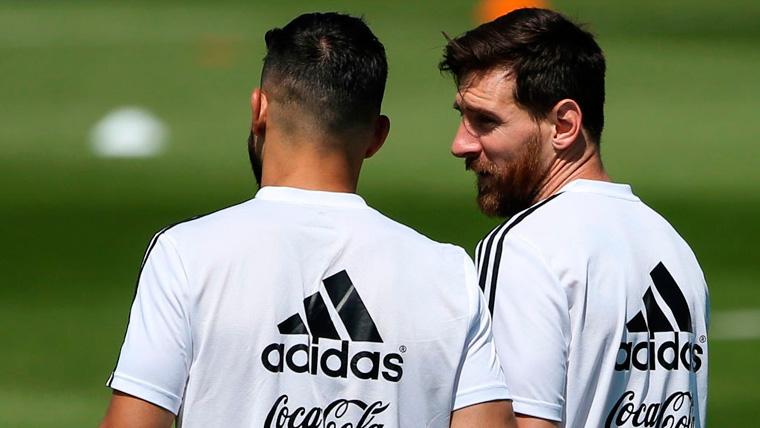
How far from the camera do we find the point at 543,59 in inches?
134

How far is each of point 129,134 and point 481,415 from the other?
28.5 ft

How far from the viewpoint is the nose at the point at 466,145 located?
11.7 feet

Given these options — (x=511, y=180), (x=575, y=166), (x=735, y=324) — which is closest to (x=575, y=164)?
(x=575, y=166)

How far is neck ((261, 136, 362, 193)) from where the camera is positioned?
284cm

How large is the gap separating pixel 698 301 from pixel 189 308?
1286mm

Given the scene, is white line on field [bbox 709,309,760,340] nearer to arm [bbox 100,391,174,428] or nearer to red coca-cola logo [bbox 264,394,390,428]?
red coca-cola logo [bbox 264,394,390,428]

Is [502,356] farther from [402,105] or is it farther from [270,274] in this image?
[402,105]

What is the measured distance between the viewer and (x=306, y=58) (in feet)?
9.44

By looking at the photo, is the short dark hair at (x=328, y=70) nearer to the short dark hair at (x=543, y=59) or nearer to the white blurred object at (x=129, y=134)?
the short dark hair at (x=543, y=59)

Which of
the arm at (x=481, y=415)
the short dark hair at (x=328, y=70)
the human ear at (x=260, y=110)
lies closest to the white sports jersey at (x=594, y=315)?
the arm at (x=481, y=415)

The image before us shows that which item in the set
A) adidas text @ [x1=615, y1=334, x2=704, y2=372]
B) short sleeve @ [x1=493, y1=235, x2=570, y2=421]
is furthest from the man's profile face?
adidas text @ [x1=615, y1=334, x2=704, y2=372]

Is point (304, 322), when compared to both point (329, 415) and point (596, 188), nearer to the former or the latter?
point (329, 415)

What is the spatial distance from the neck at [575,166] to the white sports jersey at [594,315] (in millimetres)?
106

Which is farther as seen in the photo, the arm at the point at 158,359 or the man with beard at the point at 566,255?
the man with beard at the point at 566,255
